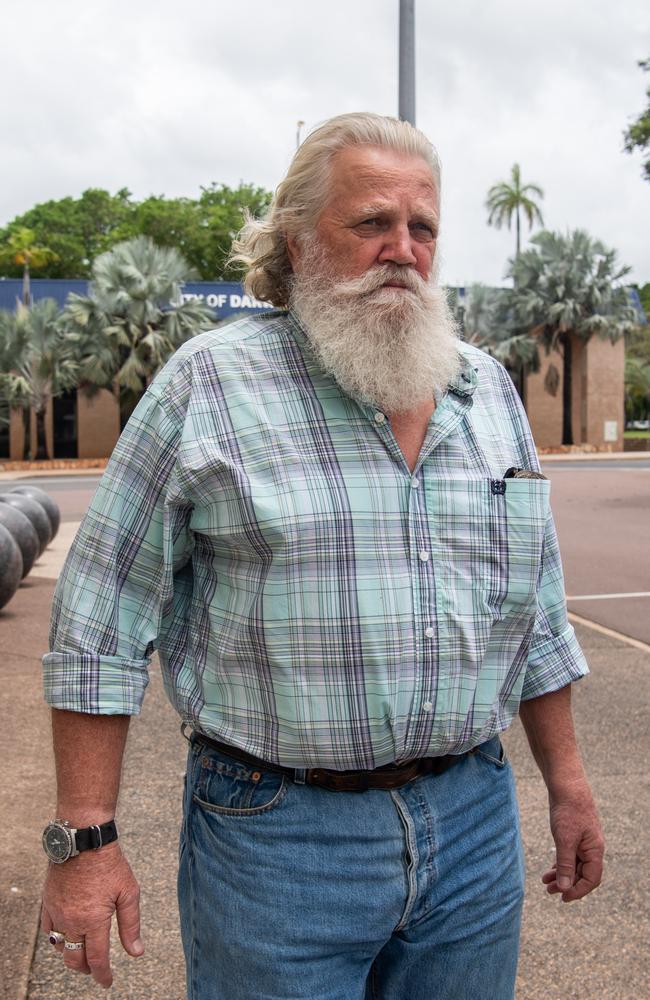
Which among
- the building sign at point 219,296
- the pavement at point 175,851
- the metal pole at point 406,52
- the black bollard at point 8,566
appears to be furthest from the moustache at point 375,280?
the building sign at point 219,296

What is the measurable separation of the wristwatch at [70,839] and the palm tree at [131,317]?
34.9 m

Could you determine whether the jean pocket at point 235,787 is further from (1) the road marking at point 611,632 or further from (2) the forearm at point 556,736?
(1) the road marking at point 611,632

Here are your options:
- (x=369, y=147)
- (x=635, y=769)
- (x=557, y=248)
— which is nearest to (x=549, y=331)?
(x=557, y=248)

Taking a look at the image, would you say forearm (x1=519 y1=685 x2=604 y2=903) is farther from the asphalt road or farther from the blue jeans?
the asphalt road

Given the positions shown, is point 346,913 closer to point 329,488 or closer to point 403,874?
point 403,874

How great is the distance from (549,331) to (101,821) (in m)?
43.5

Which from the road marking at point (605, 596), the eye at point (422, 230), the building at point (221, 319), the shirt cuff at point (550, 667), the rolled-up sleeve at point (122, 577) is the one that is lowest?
the road marking at point (605, 596)

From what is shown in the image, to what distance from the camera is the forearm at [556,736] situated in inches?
86.5

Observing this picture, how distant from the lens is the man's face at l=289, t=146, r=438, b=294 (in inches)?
78.0

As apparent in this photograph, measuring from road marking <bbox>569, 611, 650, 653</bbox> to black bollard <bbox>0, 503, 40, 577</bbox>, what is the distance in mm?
4991

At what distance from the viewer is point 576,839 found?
219 centimetres

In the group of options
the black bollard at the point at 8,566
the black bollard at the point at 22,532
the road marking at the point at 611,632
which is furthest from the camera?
the black bollard at the point at 22,532

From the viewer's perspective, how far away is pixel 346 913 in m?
1.80

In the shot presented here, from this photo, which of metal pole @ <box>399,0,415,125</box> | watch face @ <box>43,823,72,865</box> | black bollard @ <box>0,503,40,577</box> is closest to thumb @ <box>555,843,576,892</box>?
watch face @ <box>43,823,72,865</box>
